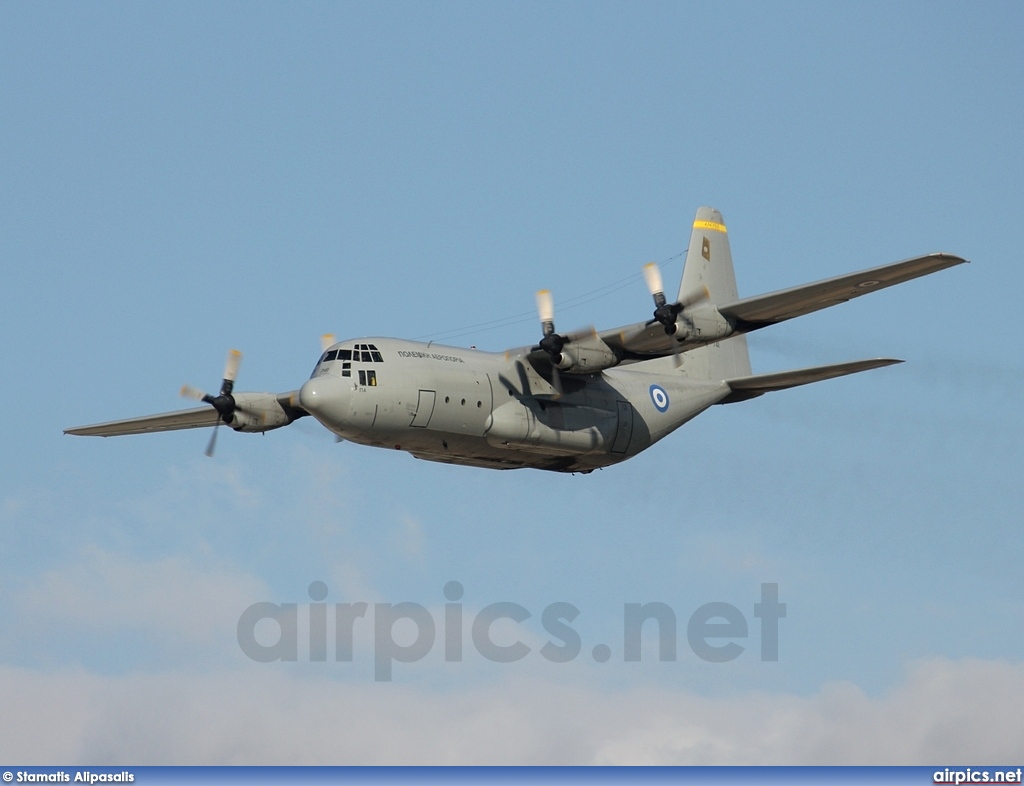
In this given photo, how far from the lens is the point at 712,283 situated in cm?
3434

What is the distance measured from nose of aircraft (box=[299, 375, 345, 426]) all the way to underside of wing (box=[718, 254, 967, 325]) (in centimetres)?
664

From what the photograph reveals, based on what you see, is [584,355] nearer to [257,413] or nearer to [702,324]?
[702,324]

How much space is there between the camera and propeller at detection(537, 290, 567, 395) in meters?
29.5

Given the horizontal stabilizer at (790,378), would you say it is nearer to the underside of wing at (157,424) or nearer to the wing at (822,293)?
the wing at (822,293)

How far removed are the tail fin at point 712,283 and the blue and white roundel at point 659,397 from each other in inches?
57.7

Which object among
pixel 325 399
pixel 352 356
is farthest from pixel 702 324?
pixel 325 399

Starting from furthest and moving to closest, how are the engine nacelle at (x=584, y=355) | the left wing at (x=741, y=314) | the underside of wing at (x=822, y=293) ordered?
the engine nacelle at (x=584, y=355)
the left wing at (x=741, y=314)
the underside of wing at (x=822, y=293)

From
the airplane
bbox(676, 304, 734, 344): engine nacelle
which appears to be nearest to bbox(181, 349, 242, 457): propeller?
the airplane

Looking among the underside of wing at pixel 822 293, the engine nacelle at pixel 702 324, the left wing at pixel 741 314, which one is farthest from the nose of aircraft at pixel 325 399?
the underside of wing at pixel 822 293

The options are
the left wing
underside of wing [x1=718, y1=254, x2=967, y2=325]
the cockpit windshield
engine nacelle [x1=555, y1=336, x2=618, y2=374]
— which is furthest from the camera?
engine nacelle [x1=555, y1=336, x2=618, y2=374]

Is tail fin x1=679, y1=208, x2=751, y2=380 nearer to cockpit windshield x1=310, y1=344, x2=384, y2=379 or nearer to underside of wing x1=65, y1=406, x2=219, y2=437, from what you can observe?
cockpit windshield x1=310, y1=344, x2=384, y2=379

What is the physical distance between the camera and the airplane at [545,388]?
91.5 feet

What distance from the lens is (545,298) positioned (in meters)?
30.4

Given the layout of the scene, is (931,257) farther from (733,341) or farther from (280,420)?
(280,420)
